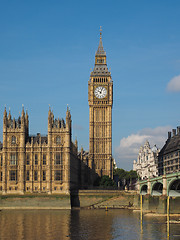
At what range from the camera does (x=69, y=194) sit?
5876 inches

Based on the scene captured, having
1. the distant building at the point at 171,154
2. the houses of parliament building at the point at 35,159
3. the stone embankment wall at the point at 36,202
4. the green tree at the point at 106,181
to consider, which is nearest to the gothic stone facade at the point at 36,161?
the houses of parliament building at the point at 35,159

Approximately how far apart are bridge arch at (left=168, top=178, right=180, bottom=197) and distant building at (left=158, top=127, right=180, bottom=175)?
38.1m

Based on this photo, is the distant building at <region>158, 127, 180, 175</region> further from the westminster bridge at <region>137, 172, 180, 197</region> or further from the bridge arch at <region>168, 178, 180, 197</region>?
the bridge arch at <region>168, 178, 180, 197</region>

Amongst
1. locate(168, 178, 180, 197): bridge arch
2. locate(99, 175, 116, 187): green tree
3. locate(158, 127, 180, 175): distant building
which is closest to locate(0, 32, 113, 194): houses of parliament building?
locate(99, 175, 116, 187): green tree

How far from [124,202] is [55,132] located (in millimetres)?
33729

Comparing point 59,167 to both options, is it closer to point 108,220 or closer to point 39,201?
point 39,201

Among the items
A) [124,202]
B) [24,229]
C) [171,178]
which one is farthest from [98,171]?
[24,229]

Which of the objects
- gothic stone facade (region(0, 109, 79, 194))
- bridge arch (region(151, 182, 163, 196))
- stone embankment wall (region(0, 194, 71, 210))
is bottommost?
stone embankment wall (region(0, 194, 71, 210))

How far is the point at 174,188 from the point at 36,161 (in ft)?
176

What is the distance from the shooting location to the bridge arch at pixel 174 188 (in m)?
112

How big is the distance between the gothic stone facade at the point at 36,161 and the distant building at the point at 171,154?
36977 mm

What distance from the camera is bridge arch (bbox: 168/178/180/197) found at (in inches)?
4429

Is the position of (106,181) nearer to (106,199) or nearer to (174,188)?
(106,199)

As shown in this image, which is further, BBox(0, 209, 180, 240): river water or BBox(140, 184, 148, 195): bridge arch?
BBox(140, 184, 148, 195): bridge arch
